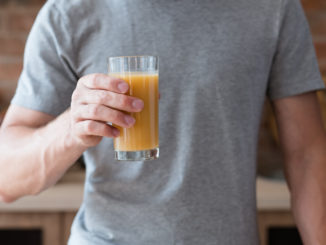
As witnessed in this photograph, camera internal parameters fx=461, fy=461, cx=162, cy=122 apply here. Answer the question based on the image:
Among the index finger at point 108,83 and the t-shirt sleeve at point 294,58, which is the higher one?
the t-shirt sleeve at point 294,58

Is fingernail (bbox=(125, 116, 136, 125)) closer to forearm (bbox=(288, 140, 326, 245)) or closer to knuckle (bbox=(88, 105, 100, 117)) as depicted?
knuckle (bbox=(88, 105, 100, 117))

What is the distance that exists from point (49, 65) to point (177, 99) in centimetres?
31

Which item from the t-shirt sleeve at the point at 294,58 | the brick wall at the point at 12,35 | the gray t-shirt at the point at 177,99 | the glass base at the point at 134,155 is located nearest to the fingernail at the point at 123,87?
the glass base at the point at 134,155

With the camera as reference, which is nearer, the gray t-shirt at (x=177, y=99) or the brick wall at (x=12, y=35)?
the gray t-shirt at (x=177, y=99)

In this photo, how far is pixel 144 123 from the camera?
0.87m

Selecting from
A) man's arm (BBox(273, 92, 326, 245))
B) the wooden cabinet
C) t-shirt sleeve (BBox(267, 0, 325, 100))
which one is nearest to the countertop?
the wooden cabinet

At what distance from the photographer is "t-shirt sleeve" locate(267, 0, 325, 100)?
3.64ft

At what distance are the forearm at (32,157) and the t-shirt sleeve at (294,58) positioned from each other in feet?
1.72

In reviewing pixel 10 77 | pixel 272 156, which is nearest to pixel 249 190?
pixel 272 156

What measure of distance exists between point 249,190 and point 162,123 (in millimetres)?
268

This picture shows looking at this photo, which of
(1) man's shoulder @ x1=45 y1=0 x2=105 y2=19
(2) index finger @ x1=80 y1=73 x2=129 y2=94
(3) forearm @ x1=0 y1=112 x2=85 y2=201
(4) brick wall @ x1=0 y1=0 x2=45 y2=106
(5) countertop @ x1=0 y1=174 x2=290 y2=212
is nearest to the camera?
(2) index finger @ x1=80 y1=73 x2=129 y2=94

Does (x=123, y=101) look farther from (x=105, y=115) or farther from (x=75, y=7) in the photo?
(x=75, y=7)

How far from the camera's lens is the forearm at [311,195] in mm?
1065

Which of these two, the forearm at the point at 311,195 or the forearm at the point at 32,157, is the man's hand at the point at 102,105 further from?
the forearm at the point at 311,195
